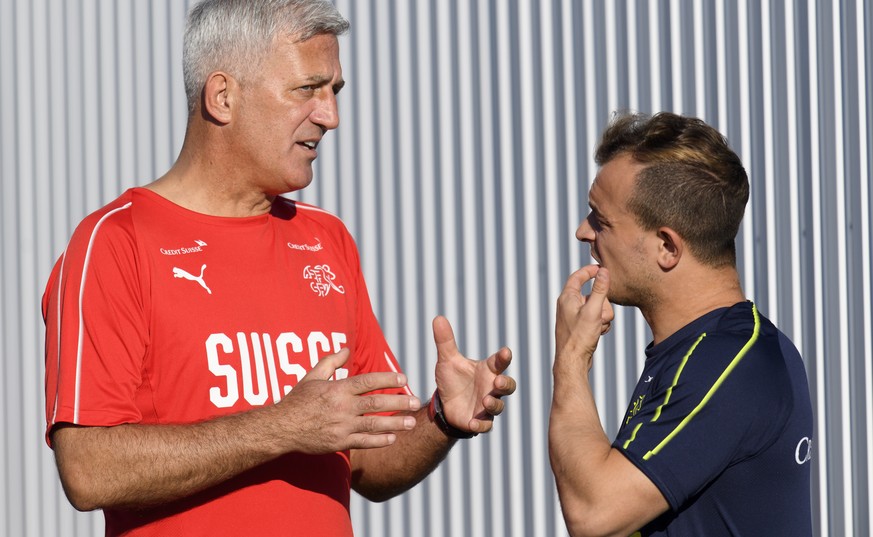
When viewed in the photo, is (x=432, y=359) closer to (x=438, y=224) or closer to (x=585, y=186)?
(x=438, y=224)

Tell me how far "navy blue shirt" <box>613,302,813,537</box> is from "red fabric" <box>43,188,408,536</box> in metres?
0.76

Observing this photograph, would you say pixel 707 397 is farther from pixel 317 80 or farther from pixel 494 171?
pixel 494 171

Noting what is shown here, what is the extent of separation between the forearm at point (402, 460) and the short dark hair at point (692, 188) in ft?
2.44

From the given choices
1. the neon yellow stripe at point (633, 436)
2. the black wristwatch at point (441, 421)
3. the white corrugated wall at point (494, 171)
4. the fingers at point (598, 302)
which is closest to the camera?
the neon yellow stripe at point (633, 436)

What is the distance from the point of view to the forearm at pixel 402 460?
101 inches

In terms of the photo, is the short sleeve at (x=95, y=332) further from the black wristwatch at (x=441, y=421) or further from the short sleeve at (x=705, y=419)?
the short sleeve at (x=705, y=419)

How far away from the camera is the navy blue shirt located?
2109 millimetres

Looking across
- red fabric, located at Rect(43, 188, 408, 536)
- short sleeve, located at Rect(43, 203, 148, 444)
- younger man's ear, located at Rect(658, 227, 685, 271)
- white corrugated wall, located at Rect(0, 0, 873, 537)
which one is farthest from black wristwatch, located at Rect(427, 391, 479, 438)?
white corrugated wall, located at Rect(0, 0, 873, 537)

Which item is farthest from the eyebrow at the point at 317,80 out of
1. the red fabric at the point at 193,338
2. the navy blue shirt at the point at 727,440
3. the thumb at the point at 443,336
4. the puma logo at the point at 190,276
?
the navy blue shirt at the point at 727,440

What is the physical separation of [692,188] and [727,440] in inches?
24.6

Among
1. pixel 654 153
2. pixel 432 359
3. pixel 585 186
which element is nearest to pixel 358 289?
pixel 654 153

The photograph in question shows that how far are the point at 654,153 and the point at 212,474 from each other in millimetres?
1266

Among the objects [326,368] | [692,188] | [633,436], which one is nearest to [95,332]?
[326,368]

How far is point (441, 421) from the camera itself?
8.36ft
